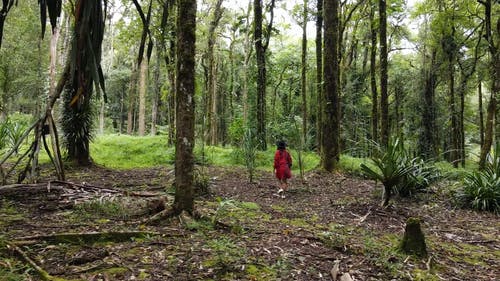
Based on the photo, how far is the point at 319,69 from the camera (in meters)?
15.3

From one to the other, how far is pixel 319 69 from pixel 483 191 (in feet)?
30.1

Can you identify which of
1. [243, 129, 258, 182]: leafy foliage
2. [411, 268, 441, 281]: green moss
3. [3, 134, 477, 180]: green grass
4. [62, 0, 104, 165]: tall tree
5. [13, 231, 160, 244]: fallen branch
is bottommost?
[411, 268, 441, 281]: green moss

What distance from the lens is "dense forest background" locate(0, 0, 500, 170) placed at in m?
11.8

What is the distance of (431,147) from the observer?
67.7 ft

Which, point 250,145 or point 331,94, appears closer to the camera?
point 250,145

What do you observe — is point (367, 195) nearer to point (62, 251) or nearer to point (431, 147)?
point (62, 251)

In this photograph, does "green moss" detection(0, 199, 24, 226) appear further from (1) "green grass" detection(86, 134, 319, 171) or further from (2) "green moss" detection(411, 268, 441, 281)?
(1) "green grass" detection(86, 134, 319, 171)

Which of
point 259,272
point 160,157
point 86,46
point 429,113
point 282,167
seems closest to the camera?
point 259,272

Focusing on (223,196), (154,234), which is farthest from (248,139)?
(154,234)

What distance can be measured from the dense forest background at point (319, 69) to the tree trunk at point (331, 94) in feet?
0.10

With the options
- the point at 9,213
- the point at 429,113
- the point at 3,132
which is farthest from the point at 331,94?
the point at 429,113

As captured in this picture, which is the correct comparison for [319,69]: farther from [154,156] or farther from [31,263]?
[31,263]

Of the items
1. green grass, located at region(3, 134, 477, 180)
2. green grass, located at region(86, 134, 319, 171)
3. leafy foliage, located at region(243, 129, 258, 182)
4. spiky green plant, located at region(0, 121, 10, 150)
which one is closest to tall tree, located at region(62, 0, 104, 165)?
leafy foliage, located at region(243, 129, 258, 182)

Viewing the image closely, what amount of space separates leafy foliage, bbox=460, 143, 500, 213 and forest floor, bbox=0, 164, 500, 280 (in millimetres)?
379
